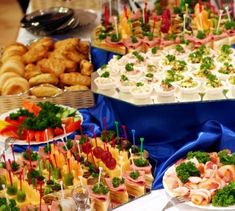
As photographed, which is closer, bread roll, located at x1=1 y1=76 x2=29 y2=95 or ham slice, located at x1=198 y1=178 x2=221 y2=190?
ham slice, located at x1=198 y1=178 x2=221 y2=190

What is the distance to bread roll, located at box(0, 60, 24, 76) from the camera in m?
3.49

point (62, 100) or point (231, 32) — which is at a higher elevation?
point (231, 32)

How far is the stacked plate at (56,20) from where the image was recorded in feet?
13.6

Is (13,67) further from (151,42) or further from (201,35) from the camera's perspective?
(201,35)

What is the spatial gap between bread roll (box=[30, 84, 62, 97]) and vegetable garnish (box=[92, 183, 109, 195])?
3.32ft

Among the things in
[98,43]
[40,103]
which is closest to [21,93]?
[40,103]

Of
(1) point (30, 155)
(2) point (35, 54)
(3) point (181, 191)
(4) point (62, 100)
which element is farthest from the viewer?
(2) point (35, 54)

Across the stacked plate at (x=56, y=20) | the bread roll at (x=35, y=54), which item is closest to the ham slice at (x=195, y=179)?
the bread roll at (x=35, y=54)

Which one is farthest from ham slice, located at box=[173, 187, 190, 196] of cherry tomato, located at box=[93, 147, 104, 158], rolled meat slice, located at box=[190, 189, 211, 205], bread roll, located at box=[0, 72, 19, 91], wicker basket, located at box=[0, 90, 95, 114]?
bread roll, located at box=[0, 72, 19, 91]

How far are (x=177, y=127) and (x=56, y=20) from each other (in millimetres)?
1724

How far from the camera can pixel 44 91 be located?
326cm

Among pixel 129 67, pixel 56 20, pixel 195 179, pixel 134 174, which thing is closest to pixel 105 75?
pixel 129 67

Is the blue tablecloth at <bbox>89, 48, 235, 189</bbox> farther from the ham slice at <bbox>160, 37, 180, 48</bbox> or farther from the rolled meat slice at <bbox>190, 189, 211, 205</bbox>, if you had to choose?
the ham slice at <bbox>160, 37, 180, 48</bbox>

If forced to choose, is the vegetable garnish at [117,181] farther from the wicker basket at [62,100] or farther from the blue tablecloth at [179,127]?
the wicker basket at [62,100]
